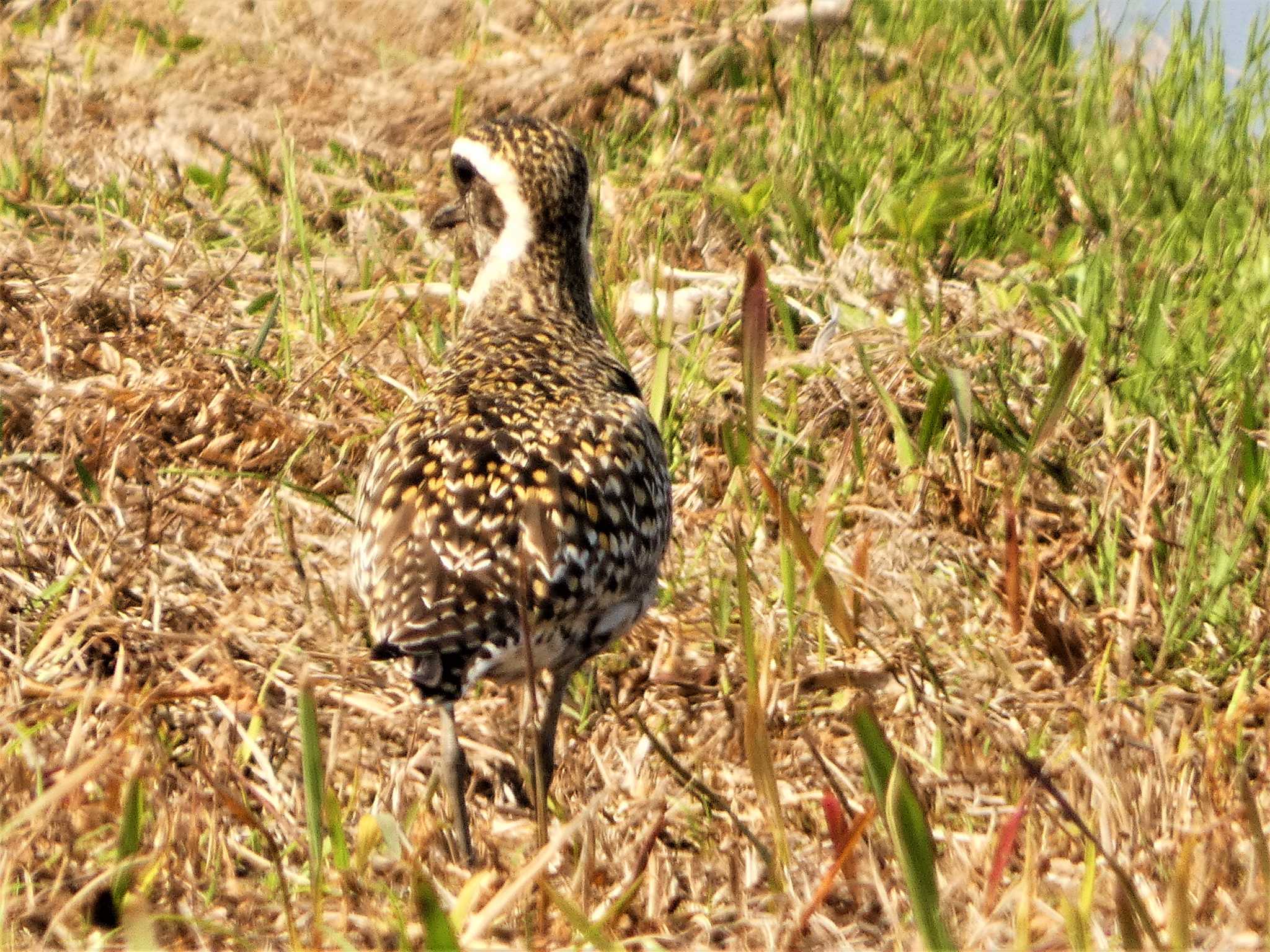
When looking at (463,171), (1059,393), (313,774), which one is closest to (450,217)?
(463,171)

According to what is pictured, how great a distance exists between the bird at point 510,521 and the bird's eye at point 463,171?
0.64m

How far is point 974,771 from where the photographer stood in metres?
4.31

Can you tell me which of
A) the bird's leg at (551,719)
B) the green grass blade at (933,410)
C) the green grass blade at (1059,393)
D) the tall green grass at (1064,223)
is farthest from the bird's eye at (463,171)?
the green grass blade at (1059,393)

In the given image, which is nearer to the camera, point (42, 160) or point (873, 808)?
point (873, 808)

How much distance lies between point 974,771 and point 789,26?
454 centimetres

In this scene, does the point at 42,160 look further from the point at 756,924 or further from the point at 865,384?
the point at 756,924

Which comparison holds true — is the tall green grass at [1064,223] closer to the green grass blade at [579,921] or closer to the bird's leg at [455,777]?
the bird's leg at [455,777]

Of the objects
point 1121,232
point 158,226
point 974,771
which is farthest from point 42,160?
point 974,771

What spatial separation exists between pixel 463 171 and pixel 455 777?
238 cm

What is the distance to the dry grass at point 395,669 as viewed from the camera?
3.56m

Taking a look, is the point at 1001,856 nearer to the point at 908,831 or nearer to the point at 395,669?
the point at 908,831

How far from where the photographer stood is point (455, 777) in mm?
4145

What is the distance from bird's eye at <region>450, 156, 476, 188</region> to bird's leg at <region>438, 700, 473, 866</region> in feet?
6.98

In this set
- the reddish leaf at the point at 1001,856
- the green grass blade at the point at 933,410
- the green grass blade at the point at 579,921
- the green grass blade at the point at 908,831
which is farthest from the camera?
the green grass blade at the point at 933,410
